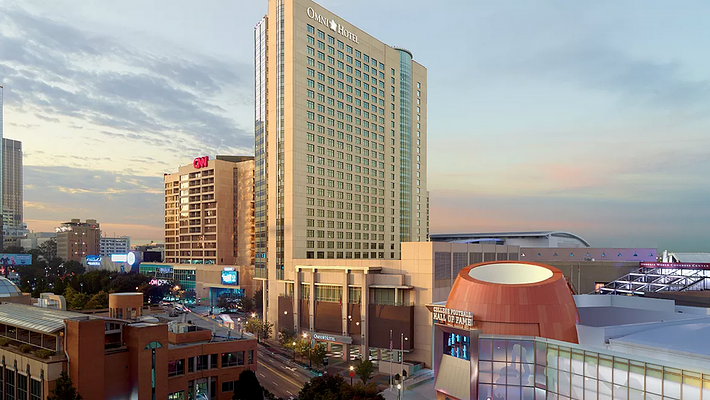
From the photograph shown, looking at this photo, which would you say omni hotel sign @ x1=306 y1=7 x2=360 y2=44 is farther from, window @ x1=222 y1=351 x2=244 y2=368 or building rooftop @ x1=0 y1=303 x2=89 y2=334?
building rooftop @ x1=0 y1=303 x2=89 y2=334

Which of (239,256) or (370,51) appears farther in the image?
(239,256)

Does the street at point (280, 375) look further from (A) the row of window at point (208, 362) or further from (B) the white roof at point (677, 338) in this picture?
(B) the white roof at point (677, 338)

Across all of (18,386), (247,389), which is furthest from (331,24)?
(18,386)

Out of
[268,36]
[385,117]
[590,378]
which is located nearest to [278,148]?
[268,36]

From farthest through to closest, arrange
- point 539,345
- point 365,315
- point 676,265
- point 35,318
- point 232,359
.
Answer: point 676,265 → point 365,315 → point 232,359 → point 35,318 → point 539,345

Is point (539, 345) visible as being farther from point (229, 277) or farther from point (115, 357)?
point (229, 277)

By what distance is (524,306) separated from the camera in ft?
157

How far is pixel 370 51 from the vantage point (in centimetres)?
13738

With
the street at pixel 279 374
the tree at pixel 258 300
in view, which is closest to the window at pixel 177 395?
the street at pixel 279 374

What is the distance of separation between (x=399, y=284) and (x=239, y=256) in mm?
117074

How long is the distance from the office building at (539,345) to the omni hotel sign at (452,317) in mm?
101

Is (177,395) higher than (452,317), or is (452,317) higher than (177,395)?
(452,317)

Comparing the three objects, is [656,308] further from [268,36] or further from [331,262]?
[268,36]

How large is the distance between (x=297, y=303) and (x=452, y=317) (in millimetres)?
55359
